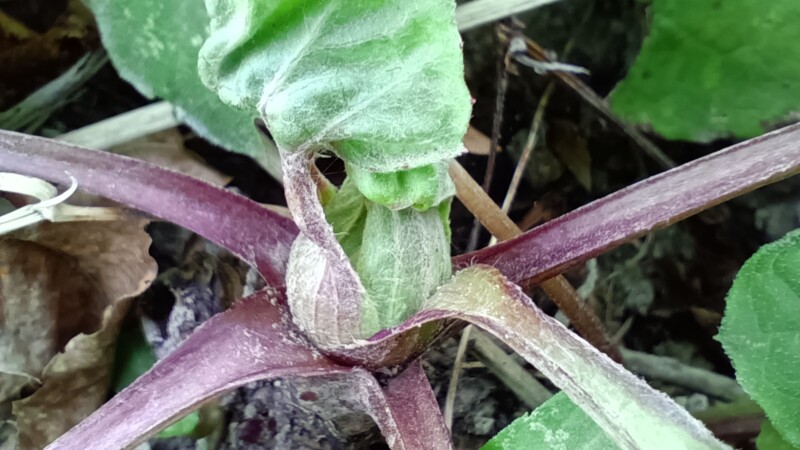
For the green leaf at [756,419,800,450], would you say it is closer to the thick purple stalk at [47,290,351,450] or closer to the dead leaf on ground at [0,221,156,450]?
the thick purple stalk at [47,290,351,450]

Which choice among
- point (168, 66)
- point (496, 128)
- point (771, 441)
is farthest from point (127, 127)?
point (771, 441)

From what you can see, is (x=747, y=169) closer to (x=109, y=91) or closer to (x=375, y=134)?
(x=375, y=134)

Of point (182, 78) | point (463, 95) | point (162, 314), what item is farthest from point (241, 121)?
point (463, 95)

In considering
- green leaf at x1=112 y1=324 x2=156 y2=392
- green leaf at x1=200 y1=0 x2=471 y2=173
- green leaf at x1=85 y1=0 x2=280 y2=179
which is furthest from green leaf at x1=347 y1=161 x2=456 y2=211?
green leaf at x1=112 y1=324 x2=156 y2=392

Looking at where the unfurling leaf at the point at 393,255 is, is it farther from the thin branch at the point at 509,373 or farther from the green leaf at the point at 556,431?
the thin branch at the point at 509,373

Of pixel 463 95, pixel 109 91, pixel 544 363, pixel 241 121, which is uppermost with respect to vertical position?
pixel 109 91

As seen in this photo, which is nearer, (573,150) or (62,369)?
(62,369)
